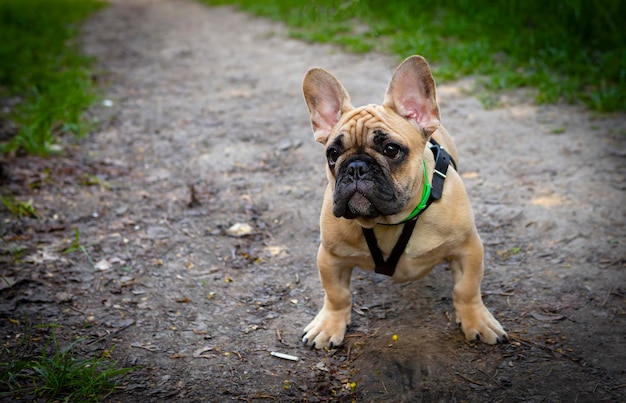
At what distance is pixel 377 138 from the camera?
2.98 m

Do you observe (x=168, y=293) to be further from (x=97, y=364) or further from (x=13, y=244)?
(x=13, y=244)

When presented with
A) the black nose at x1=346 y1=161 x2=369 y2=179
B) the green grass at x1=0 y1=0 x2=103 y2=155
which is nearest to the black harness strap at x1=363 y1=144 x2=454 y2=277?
the black nose at x1=346 y1=161 x2=369 y2=179

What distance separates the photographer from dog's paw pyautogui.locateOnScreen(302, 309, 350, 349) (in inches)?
132

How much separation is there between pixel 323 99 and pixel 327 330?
128 centimetres

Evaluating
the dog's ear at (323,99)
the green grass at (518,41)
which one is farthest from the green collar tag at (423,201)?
the green grass at (518,41)

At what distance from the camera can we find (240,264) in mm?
4234

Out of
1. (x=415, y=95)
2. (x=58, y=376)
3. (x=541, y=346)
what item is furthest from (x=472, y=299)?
(x=58, y=376)

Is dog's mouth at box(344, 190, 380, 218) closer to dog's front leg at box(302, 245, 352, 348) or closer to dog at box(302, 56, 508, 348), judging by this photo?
dog at box(302, 56, 508, 348)

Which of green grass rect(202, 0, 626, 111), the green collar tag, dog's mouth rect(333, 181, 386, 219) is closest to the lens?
dog's mouth rect(333, 181, 386, 219)

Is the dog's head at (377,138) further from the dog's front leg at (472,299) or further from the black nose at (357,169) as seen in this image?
the dog's front leg at (472,299)

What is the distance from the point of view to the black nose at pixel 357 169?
288 centimetres

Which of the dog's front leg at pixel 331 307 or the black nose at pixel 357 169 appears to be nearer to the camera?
the black nose at pixel 357 169

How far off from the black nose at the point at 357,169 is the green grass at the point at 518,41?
3.36 meters

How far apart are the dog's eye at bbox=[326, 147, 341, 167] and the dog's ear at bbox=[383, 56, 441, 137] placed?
413mm
